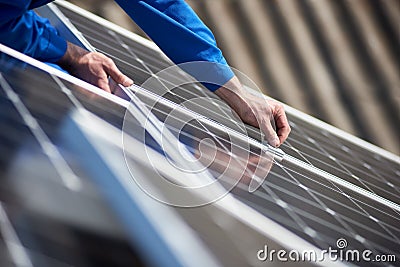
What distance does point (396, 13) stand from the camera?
326 cm

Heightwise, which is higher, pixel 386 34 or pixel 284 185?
pixel 284 185

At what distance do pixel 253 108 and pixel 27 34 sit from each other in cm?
58

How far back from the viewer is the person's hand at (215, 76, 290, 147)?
158cm

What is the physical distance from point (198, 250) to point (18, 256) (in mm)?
228

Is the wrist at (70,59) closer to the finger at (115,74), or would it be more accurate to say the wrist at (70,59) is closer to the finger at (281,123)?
the finger at (115,74)

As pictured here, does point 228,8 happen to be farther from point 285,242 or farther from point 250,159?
point 285,242

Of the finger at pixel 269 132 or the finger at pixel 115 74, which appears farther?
the finger at pixel 115 74

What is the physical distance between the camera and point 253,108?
1578 mm

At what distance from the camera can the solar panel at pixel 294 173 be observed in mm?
1220

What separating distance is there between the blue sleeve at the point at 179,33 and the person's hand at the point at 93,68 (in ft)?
0.55

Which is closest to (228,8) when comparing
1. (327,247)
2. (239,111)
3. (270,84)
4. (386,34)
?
(270,84)

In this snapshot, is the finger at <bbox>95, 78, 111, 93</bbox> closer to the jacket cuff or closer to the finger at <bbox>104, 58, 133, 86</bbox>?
the finger at <bbox>104, 58, 133, 86</bbox>

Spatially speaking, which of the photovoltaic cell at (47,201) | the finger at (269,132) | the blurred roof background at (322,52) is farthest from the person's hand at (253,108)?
the blurred roof background at (322,52)

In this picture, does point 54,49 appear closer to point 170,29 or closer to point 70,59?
point 70,59
